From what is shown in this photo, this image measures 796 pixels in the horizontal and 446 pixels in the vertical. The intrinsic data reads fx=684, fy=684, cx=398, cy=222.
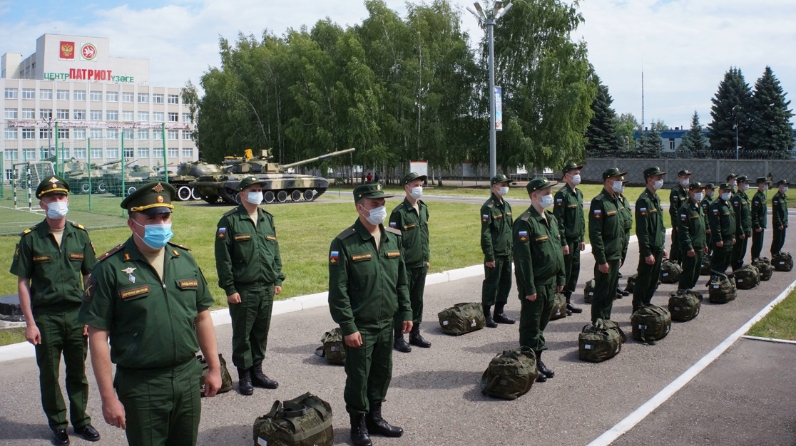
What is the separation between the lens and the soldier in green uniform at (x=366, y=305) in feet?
16.5

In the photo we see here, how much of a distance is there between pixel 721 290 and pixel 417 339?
506 centimetres

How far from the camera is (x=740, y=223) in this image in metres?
12.5

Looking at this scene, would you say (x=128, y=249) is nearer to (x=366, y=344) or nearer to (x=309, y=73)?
(x=366, y=344)

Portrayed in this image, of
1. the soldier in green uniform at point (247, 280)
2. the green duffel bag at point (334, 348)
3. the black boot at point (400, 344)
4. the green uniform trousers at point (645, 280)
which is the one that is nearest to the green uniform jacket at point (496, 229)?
the black boot at point (400, 344)

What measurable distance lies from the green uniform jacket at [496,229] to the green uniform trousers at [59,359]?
5078 mm

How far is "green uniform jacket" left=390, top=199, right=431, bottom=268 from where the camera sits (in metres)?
8.08

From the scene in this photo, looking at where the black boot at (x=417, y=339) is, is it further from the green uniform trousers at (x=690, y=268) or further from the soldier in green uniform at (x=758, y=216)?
the soldier in green uniform at (x=758, y=216)

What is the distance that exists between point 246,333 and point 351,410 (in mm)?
1628

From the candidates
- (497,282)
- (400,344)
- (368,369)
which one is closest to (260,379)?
(368,369)

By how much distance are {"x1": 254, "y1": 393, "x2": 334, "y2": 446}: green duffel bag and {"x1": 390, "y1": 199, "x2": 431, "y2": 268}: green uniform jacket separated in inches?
131

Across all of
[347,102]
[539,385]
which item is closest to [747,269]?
[539,385]

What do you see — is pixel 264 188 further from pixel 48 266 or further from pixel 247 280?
pixel 48 266

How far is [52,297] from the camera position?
5.06 m

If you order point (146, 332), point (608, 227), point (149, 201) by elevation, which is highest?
point (149, 201)
